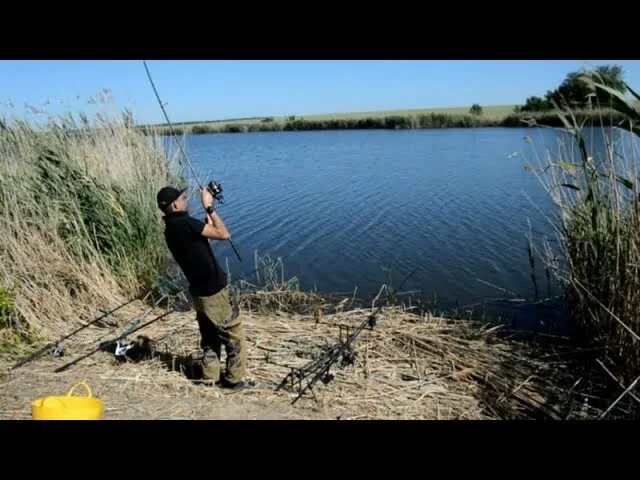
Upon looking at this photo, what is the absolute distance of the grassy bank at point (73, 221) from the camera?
605 cm

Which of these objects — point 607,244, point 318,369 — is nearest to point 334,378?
point 318,369

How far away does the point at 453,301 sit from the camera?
7660 mm

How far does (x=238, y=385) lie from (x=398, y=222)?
8.23 metres

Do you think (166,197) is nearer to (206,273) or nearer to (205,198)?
(205,198)

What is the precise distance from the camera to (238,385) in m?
4.54

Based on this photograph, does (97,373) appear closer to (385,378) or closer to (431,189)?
(385,378)

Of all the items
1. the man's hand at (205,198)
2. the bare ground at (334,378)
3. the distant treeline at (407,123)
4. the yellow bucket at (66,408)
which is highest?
the distant treeline at (407,123)

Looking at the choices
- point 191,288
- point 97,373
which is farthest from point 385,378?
point 97,373

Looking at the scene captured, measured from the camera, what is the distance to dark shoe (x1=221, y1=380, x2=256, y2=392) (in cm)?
452

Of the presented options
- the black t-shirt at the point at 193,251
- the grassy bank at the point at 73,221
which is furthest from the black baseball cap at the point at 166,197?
the grassy bank at the point at 73,221

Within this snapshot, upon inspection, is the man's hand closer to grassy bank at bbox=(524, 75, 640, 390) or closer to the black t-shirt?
the black t-shirt

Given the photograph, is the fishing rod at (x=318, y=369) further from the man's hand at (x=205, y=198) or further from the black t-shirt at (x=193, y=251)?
the man's hand at (x=205, y=198)

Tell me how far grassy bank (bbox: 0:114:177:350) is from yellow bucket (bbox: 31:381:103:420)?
2359 mm

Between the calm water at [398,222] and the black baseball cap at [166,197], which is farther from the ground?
the black baseball cap at [166,197]
